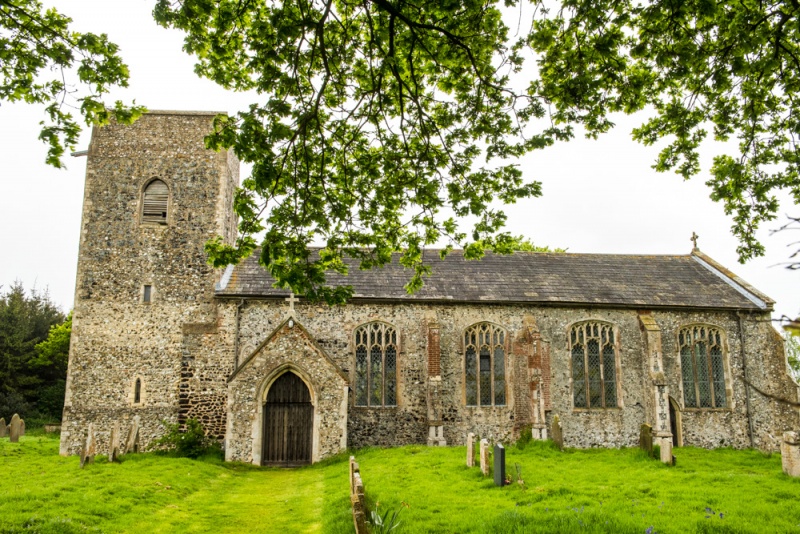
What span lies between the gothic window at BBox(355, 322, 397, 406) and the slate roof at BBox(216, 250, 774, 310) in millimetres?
1224

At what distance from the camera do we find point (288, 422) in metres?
18.0

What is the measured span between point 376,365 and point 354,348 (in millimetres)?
960

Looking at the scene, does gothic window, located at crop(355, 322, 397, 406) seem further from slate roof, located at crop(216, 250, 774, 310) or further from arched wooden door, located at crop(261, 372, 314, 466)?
arched wooden door, located at crop(261, 372, 314, 466)

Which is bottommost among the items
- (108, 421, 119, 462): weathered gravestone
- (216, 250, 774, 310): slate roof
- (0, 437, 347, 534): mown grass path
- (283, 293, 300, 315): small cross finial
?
(0, 437, 347, 534): mown grass path

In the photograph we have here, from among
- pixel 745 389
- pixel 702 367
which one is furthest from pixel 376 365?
pixel 745 389

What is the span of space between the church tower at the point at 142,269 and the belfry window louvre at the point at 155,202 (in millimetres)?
36

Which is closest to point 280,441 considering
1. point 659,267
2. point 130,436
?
point 130,436

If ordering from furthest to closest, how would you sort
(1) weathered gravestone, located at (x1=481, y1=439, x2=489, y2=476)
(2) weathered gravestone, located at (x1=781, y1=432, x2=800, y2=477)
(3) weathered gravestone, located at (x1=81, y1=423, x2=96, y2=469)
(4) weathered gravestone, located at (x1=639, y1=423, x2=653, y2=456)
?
(4) weathered gravestone, located at (x1=639, y1=423, x2=653, y2=456) → (3) weathered gravestone, located at (x1=81, y1=423, x2=96, y2=469) → (2) weathered gravestone, located at (x1=781, y1=432, x2=800, y2=477) → (1) weathered gravestone, located at (x1=481, y1=439, x2=489, y2=476)

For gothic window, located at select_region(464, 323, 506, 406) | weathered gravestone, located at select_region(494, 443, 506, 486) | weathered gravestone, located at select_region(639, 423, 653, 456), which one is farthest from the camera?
gothic window, located at select_region(464, 323, 506, 406)

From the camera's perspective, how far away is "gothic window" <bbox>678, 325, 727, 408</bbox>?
20562mm

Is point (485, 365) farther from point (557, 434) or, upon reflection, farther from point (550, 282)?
point (550, 282)

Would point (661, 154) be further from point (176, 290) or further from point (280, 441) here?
point (176, 290)

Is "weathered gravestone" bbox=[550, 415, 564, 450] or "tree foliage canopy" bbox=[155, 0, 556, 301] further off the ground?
"tree foliage canopy" bbox=[155, 0, 556, 301]

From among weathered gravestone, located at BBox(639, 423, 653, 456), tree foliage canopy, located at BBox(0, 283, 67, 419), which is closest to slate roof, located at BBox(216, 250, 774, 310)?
weathered gravestone, located at BBox(639, 423, 653, 456)
